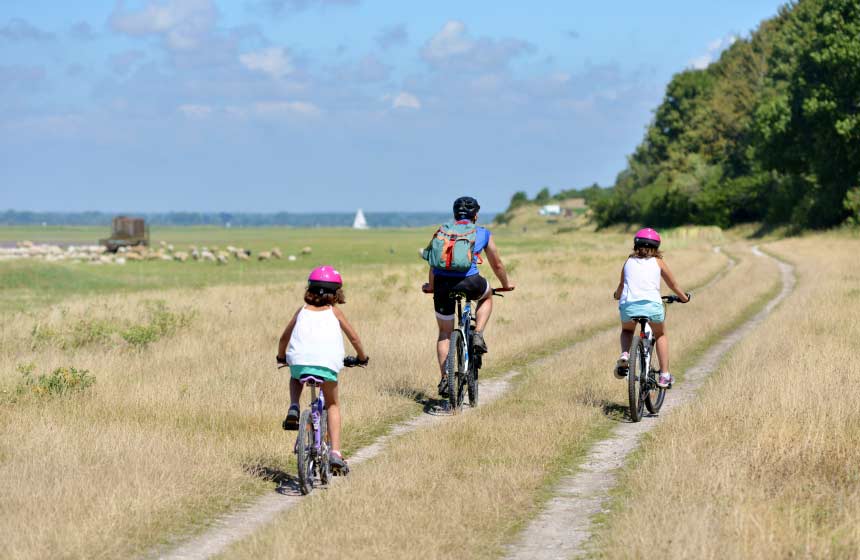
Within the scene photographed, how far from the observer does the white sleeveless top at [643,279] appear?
452 inches

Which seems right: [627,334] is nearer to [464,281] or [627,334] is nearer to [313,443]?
[464,281]

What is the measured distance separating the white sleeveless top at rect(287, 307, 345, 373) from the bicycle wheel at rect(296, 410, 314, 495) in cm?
41

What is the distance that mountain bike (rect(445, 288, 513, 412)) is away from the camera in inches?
459

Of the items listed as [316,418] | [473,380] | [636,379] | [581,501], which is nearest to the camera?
[581,501]

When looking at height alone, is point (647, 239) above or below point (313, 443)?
above

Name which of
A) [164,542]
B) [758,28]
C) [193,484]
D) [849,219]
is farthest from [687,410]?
[758,28]

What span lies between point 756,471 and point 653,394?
11.7 ft

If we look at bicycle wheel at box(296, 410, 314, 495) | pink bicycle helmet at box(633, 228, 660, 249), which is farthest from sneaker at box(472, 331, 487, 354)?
bicycle wheel at box(296, 410, 314, 495)

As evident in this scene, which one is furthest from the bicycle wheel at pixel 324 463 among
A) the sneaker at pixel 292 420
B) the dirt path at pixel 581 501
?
the dirt path at pixel 581 501

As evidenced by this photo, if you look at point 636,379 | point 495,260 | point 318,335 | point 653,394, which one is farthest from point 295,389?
point 653,394

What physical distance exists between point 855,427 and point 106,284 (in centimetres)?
3670

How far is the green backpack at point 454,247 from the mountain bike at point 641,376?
1952 millimetres

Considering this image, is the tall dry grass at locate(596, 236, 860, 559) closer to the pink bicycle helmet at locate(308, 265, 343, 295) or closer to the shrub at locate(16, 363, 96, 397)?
the pink bicycle helmet at locate(308, 265, 343, 295)

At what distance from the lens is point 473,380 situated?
1213cm
